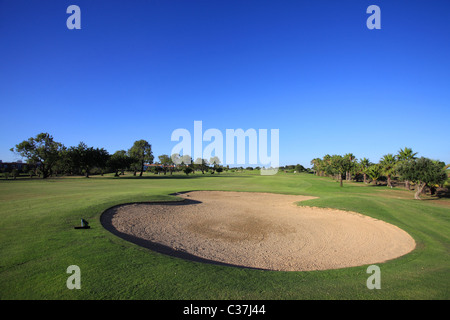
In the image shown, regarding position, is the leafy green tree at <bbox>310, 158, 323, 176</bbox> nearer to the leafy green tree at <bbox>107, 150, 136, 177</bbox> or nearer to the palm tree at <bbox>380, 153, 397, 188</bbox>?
the palm tree at <bbox>380, 153, 397, 188</bbox>

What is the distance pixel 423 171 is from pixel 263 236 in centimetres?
2798

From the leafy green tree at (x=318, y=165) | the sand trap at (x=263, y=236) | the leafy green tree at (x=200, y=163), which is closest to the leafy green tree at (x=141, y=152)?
the leafy green tree at (x=200, y=163)

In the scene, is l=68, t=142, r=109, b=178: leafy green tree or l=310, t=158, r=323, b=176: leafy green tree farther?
l=310, t=158, r=323, b=176: leafy green tree

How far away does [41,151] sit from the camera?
6481 centimetres

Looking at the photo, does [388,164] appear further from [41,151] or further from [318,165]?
[41,151]

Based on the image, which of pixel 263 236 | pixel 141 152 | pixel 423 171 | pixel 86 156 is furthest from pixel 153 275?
pixel 141 152

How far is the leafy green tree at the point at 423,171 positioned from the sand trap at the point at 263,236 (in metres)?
18.1

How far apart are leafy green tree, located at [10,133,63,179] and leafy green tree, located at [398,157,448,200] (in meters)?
86.0

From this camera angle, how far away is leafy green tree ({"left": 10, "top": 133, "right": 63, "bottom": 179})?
63625 mm

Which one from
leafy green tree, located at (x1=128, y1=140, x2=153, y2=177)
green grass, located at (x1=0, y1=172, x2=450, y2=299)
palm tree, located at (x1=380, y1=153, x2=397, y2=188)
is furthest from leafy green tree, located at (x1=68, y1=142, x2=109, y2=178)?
palm tree, located at (x1=380, y1=153, x2=397, y2=188)

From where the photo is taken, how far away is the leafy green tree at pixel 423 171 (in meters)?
27.0

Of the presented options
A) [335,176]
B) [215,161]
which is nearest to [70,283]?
[335,176]

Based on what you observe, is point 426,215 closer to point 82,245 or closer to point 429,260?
point 429,260
